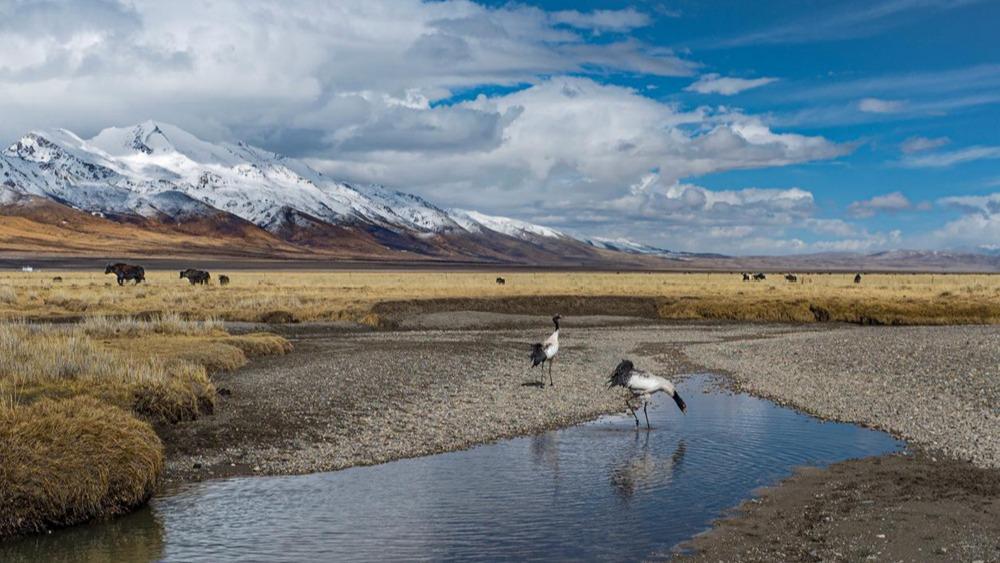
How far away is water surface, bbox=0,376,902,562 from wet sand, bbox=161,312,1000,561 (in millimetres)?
891

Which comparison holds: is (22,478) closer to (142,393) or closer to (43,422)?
(43,422)

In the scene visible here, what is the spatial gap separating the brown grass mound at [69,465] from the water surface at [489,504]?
334mm

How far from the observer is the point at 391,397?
24500 millimetres

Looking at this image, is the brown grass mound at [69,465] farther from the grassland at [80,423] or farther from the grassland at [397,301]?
the grassland at [397,301]

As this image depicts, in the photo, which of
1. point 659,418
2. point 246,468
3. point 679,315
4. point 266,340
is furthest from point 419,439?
point 679,315

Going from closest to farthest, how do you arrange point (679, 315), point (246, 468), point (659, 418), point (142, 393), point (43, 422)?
point (43, 422) < point (246, 468) < point (142, 393) < point (659, 418) < point (679, 315)

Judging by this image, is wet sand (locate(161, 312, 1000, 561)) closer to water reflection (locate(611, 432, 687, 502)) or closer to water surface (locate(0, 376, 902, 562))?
water surface (locate(0, 376, 902, 562))

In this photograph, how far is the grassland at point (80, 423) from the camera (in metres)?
13.3

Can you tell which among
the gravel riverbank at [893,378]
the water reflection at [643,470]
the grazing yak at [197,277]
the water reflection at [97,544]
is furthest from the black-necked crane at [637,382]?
the grazing yak at [197,277]

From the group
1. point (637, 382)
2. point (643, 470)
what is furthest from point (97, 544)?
point (637, 382)

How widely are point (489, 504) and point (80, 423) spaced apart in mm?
7013

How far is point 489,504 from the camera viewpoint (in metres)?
15.2

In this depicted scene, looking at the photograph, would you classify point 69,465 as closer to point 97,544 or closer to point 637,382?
point 97,544

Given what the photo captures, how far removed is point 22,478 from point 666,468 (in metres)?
11.7
